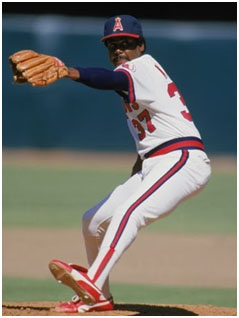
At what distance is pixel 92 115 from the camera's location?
17125 millimetres

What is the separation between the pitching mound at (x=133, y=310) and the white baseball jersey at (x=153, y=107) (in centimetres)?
102

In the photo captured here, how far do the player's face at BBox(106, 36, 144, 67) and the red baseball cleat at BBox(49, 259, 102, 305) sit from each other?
1355 mm

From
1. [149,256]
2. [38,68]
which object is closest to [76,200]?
[149,256]

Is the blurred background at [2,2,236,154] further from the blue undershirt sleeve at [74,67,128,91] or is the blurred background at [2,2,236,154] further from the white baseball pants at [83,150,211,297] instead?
the blue undershirt sleeve at [74,67,128,91]

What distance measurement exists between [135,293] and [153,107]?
216 centimetres

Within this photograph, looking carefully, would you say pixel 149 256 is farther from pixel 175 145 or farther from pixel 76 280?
pixel 76 280

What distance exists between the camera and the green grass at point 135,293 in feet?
19.5

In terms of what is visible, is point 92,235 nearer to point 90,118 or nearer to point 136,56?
point 136,56

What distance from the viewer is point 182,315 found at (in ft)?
16.2

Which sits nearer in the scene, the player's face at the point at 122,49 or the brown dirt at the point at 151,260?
the player's face at the point at 122,49

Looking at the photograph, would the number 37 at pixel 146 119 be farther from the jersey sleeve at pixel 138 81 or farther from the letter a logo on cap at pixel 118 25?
the letter a logo on cap at pixel 118 25

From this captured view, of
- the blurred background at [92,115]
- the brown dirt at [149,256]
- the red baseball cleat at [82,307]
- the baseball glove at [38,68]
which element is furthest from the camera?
the blurred background at [92,115]

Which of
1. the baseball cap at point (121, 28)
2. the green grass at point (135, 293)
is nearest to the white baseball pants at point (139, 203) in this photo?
the baseball cap at point (121, 28)

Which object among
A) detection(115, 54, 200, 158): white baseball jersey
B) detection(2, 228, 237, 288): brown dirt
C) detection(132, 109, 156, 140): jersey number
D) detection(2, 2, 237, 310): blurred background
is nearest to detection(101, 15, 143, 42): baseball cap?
detection(115, 54, 200, 158): white baseball jersey
